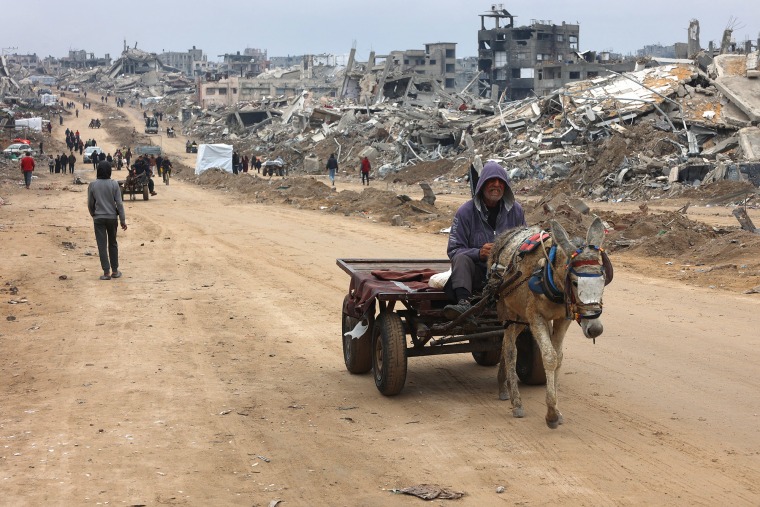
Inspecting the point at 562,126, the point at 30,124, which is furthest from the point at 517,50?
the point at 562,126

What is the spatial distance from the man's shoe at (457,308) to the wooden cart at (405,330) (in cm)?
7

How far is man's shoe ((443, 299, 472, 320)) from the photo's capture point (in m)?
7.67

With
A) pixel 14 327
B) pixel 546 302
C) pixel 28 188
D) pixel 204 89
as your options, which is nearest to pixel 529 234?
pixel 546 302

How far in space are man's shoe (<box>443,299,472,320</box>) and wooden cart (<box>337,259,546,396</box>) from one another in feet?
0.22

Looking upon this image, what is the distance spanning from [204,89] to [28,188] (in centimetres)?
7879

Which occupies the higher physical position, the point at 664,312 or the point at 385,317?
the point at 385,317

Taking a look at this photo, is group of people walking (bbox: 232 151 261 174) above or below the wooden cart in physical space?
below

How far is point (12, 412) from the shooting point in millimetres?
7770

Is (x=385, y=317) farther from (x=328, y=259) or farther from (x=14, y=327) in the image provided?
(x=328, y=259)

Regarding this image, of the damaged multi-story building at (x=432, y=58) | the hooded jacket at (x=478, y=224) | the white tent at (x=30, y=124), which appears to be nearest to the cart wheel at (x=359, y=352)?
the hooded jacket at (x=478, y=224)

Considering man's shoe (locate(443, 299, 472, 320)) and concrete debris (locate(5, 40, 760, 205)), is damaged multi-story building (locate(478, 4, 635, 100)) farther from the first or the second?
man's shoe (locate(443, 299, 472, 320))

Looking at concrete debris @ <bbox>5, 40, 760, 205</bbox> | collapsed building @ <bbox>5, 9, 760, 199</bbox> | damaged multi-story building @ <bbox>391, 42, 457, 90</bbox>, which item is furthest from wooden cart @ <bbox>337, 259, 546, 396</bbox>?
damaged multi-story building @ <bbox>391, 42, 457, 90</bbox>

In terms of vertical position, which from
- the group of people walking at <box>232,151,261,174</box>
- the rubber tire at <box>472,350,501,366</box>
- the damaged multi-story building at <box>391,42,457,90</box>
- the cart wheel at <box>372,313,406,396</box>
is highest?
the damaged multi-story building at <box>391,42,457,90</box>

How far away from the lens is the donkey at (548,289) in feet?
20.9
